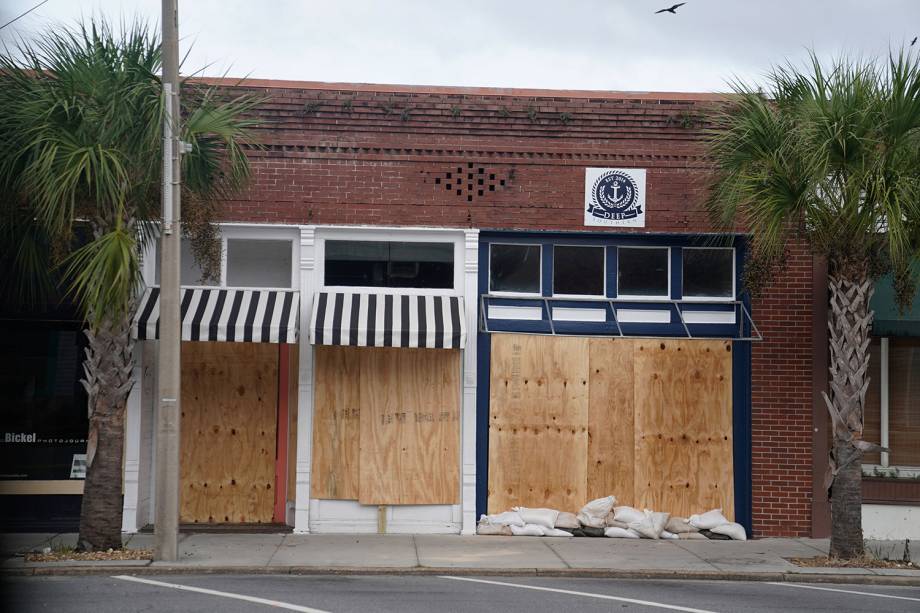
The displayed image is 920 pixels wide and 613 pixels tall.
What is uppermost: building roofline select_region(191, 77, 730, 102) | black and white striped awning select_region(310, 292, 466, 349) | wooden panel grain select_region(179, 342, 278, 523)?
building roofline select_region(191, 77, 730, 102)

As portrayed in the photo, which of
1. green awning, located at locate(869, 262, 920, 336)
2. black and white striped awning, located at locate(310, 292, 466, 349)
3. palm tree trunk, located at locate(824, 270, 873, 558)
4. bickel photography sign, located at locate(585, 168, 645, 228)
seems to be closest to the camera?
palm tree trunk, located at locate(824, 270, 873, 558)

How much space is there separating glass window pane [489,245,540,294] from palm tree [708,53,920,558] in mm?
2920

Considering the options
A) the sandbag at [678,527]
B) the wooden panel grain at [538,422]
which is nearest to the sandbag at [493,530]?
the wooden panel grain at [538,422]

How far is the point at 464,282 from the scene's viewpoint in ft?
50.0

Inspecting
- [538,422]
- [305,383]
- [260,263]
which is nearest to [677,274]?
[538,422]

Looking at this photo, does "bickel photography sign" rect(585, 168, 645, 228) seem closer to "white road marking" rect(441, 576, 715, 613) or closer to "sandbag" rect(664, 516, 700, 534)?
"sandbag" rect(664, 516, 700, 534)

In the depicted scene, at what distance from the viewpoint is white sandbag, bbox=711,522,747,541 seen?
14859 mm

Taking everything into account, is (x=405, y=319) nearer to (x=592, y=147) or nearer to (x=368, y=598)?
(x=592, y=147)

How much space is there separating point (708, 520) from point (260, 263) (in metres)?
7.31

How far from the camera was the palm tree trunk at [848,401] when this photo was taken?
13.1 meters

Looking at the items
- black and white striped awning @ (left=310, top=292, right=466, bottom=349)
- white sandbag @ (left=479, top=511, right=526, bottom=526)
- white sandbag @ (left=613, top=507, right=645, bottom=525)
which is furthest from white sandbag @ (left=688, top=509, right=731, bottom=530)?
black and white striped awning @ (left=310, top=292, right=466, bottom=349)

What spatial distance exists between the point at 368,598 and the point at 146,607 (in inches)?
80.8

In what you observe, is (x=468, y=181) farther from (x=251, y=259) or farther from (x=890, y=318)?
(x=890, y=318)

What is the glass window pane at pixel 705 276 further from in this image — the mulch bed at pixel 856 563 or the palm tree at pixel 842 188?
the mulch bed at pixel 856 563
